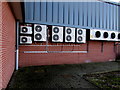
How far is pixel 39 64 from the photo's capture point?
5289mm

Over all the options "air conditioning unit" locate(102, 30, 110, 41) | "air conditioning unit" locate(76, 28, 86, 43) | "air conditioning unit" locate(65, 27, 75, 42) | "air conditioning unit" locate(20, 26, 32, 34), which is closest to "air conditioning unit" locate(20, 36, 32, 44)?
"air conditioning unit" locate(20, 26, 32, 34)

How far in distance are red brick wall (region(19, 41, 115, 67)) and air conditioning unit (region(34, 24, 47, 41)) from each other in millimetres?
533

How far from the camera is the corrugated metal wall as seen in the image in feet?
16.6

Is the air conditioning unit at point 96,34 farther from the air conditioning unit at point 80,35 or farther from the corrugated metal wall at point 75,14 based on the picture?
the air conditioning unit at point 80,35

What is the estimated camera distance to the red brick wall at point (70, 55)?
5.08m

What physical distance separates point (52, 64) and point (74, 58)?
59.6 inches

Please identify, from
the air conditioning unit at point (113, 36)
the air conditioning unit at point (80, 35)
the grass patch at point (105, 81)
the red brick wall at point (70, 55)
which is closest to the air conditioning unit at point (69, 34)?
the air conditioning unit at point (80, 35)

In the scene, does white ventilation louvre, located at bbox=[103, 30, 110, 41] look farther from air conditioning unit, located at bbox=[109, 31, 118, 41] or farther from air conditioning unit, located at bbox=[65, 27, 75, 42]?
air conditioning unit, located at bbox=[65, 27, 75, 42]

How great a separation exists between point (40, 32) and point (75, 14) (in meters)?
2.60

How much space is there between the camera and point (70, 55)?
600cm

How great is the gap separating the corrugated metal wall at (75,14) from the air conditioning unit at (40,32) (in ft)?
0.88

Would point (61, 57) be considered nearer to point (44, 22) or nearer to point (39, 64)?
point (39, 64)

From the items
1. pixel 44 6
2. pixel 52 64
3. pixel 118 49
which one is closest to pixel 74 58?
pixel 52 64

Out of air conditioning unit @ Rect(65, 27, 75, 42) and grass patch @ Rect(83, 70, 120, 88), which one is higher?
air conditioning unit @ Rect(65, 27, 75, 42)
